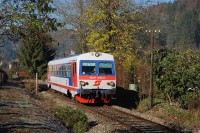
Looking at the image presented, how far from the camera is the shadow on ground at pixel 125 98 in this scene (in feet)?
82.5

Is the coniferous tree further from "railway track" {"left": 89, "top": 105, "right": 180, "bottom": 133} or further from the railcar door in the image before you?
the railcar door

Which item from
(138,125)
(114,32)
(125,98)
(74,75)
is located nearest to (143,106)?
(74,75)

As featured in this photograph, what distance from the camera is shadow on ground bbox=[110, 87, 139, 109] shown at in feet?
82.5

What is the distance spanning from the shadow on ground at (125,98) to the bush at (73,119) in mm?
8842

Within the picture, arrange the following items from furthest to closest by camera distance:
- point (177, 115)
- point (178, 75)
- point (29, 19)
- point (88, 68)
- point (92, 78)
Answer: point (88, 68) → point (92, 78) → point (178, 75) → point (177, 115) → point (29, 19)

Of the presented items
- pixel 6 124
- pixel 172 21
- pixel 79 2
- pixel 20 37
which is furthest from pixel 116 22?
pixel 172 21

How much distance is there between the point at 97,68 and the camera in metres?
22.3

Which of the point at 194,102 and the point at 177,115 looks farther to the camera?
the point at 194,102

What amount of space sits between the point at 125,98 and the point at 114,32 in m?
5.50

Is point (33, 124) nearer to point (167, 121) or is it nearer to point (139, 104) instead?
point (167, 121)

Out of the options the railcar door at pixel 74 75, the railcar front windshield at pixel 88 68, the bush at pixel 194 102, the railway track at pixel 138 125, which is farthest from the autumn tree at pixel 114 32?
the railway track at pixel 138 125

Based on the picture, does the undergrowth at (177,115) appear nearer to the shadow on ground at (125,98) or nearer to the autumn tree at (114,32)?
the shadow on ground at (125,98)

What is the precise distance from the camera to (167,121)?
54.3ft

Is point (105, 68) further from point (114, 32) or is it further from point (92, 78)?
point (114, 32)
